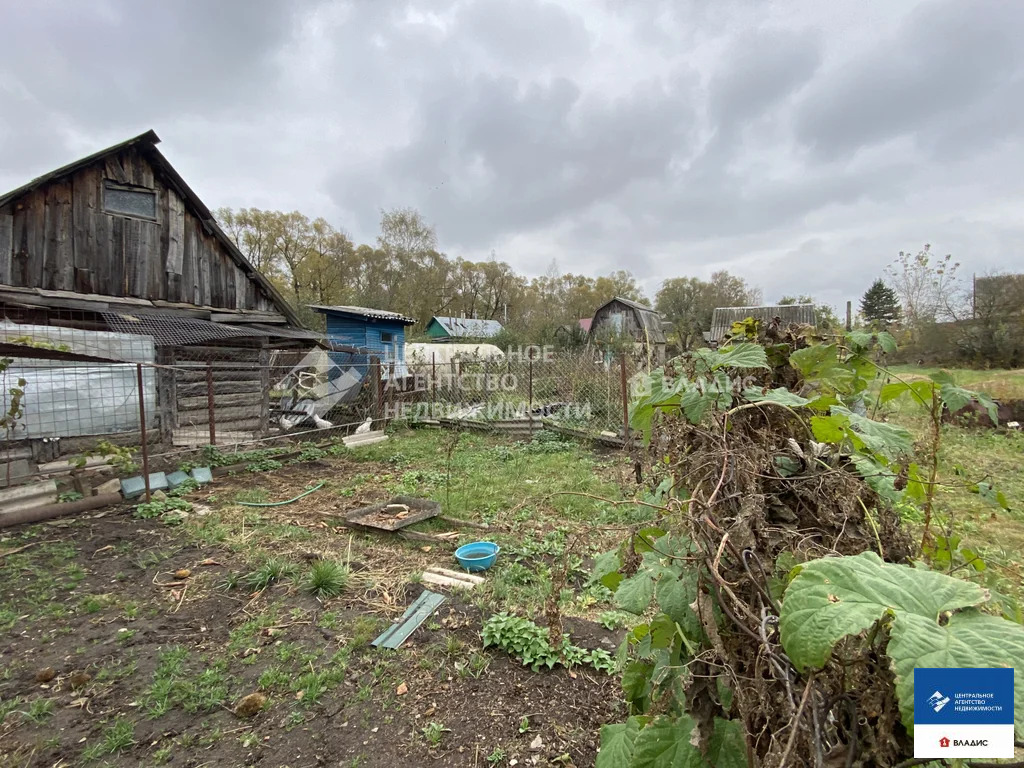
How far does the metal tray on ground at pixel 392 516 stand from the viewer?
4.36 metres

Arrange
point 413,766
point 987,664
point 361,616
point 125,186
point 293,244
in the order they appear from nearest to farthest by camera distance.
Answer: point 987,664 → point 413,766 → point 361,616 → point 125,186 → point 293,244

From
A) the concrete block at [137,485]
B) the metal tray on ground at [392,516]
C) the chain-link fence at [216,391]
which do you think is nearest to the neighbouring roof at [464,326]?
the chain-link fence at [216,391]

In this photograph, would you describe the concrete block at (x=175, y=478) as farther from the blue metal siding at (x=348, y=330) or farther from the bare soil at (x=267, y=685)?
the blue metal siding at (x=348, y=330)

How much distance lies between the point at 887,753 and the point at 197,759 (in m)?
2.59

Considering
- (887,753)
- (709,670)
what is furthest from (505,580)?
(887,753)

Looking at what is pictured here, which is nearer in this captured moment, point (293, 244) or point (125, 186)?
point (125, 186)

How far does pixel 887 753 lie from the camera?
1.89 ft

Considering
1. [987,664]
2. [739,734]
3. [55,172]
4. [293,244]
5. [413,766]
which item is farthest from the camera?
[293,244]

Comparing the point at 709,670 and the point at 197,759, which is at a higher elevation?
the point at 709,670

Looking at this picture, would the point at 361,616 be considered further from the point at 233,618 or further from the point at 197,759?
the point at 197,759

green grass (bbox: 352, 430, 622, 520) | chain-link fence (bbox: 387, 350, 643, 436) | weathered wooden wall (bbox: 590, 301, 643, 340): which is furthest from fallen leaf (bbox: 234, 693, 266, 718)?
weathered wooden wall (bbox: 590, 301, 643, 340)

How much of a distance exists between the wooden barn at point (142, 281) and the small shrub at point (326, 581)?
3881 millimetres

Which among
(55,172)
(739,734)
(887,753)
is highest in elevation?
(55,172)

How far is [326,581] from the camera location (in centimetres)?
332
